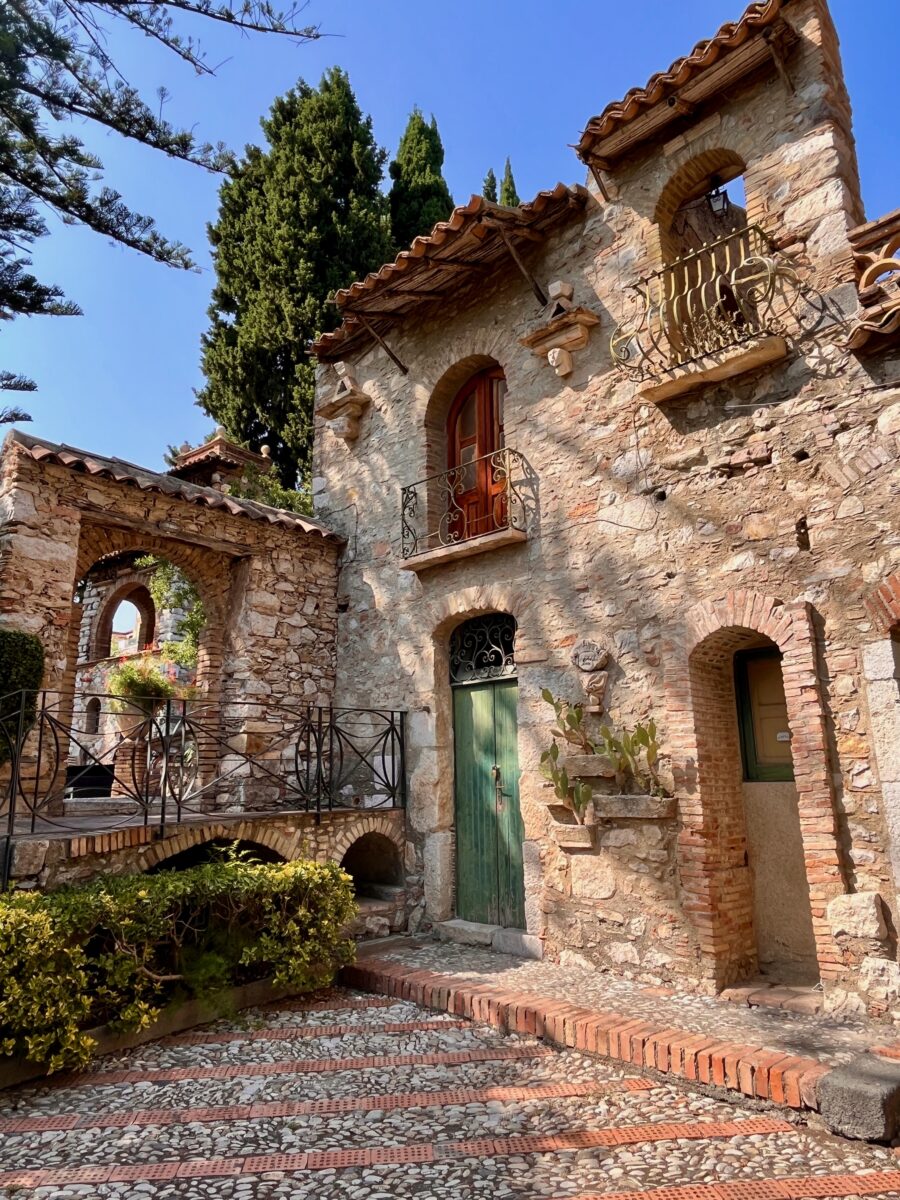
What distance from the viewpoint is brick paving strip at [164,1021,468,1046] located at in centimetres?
490

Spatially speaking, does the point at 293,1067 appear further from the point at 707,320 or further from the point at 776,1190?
the point at 707,320

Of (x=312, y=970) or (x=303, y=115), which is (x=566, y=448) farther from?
(x=303, y=115)

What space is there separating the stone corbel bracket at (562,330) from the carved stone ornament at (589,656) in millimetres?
2451

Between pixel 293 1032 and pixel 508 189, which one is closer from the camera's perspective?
pixel 293 1032

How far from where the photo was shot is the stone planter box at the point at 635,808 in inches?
218

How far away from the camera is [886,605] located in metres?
4.74

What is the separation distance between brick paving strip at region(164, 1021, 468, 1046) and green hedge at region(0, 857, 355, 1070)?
259 millimetres

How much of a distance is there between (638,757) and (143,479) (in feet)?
16.6

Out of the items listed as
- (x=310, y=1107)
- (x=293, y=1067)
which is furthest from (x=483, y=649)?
(x=310, y=1107)

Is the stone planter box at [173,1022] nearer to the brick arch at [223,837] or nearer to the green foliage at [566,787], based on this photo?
the brick arch at [223,837]

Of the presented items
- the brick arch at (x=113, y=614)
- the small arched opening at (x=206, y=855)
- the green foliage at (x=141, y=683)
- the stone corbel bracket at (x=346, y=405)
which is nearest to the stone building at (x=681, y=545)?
the stone corbel bracket at (x=346, y=405)

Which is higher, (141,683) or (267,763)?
(141,683)

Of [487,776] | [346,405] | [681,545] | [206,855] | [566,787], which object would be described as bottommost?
[206,855]

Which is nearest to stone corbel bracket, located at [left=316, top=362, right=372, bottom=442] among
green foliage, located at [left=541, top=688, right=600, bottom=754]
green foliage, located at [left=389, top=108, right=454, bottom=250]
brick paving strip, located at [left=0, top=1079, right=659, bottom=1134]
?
green foliage, located at [left=541, top=688, right=600, bottom=754]
